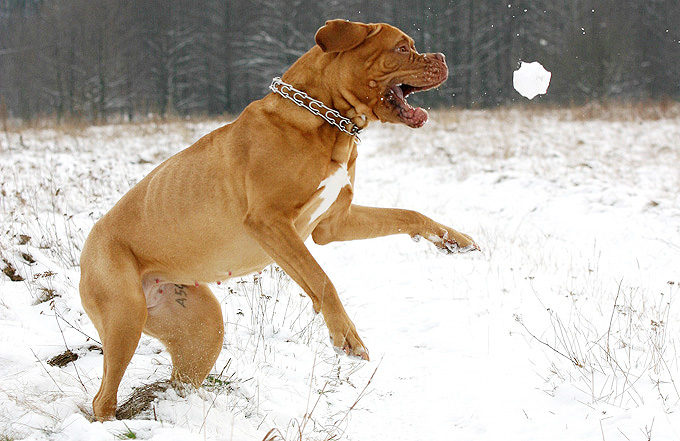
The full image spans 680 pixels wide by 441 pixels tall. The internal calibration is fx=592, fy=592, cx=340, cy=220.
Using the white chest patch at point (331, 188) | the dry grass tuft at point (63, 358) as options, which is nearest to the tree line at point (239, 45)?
the white chest patch at point (331, 188)

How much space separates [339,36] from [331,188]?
0.84 meters

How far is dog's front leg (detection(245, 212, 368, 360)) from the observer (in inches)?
113

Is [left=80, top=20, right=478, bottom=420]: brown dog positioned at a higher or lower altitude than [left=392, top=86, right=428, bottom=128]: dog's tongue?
lower

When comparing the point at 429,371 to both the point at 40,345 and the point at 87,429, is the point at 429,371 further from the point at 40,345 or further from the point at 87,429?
the point at 40,345

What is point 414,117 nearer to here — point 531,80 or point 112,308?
point 531,80

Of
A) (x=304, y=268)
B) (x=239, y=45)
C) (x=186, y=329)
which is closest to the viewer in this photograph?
(x=304, y=268)

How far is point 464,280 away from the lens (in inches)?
221

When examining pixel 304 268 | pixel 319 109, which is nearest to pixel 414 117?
pixel 319 109

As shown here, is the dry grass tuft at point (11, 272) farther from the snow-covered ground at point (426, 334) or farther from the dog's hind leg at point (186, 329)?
the dog's hind leg at point (186, 329)

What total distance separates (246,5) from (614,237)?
3552 centimetres

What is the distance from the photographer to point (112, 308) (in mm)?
3123

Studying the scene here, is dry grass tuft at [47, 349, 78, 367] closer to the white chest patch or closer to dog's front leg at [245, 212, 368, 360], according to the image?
dog's front leg at [245, 212, 368, 360]

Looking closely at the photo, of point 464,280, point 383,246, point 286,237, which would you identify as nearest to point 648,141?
point 383,246

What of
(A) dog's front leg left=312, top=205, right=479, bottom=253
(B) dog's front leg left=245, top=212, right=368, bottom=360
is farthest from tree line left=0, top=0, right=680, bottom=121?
(B) dog's front leg left=245, top=212, right=368, bottom=360
